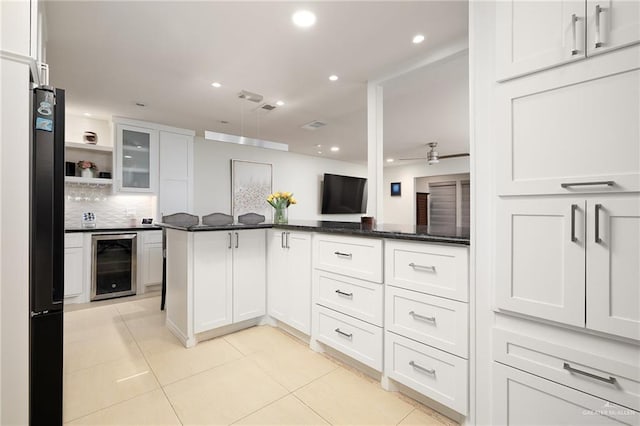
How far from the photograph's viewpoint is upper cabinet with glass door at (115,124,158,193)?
4.18 m

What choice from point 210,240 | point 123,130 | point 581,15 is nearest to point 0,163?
point 210,240

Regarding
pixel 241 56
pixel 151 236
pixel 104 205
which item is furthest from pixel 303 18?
pixel 104 205

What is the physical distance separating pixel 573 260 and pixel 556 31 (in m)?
0.88

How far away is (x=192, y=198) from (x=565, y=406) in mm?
4975

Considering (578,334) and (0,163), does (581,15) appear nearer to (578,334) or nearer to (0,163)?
(578,334)

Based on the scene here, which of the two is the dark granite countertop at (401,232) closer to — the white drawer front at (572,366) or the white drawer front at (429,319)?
the white drawer front at (429,319)

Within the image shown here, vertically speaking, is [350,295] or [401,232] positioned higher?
[401,232]

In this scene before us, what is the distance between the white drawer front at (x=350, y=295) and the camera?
183 cm

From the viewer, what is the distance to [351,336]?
6.47 feet

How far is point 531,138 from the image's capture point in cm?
117

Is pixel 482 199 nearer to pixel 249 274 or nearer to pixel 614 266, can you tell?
pixel 614 266

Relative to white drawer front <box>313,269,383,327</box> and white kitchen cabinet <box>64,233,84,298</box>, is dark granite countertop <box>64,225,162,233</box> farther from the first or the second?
white drawer front <box>313,269,383,327</box>

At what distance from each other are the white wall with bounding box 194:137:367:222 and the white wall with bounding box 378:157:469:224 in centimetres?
99

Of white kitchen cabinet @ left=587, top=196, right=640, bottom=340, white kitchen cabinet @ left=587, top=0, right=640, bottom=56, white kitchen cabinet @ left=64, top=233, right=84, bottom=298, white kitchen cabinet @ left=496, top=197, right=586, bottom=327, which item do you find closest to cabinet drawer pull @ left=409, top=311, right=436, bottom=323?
white kitchen cabinet @ left=496, top=197, right=586, bottom=327
